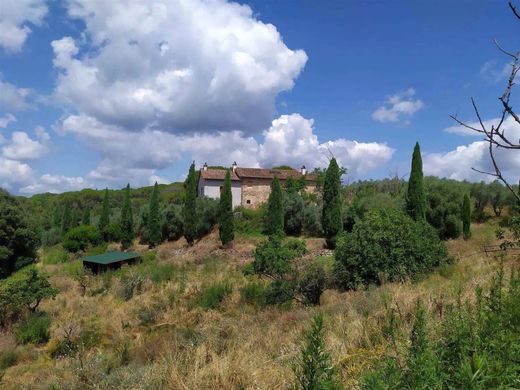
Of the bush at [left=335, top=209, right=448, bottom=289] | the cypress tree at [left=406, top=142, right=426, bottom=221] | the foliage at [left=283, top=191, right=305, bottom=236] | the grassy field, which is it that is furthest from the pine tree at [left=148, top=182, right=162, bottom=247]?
the bush at [left=335, top=209, right=448, bottom=289]

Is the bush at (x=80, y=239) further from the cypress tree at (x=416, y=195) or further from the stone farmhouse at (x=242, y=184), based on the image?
the cypress tree at (x=416, y=195)

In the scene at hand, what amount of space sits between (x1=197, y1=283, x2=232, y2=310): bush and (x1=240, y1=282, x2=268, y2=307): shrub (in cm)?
63

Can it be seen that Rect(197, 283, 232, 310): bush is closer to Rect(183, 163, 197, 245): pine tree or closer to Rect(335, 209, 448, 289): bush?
Rect(335, 209, 448, 289): bush

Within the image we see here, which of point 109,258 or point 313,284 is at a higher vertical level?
point 313,284

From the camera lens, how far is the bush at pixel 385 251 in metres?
12.2

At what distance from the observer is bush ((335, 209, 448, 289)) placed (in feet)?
Result: 40.1

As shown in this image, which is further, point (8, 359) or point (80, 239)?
point (80, 239)

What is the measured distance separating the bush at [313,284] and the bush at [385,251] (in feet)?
3.16

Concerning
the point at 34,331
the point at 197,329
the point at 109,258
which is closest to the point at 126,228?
the point at 109,258

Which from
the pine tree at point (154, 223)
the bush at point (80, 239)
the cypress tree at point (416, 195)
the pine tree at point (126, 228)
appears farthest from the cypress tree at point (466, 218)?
the bush at point (80, 239)

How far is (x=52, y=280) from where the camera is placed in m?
19.6

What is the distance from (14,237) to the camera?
20.5 meters

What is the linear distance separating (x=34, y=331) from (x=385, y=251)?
36.1ft

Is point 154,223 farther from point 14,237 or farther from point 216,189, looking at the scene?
point 14,237
